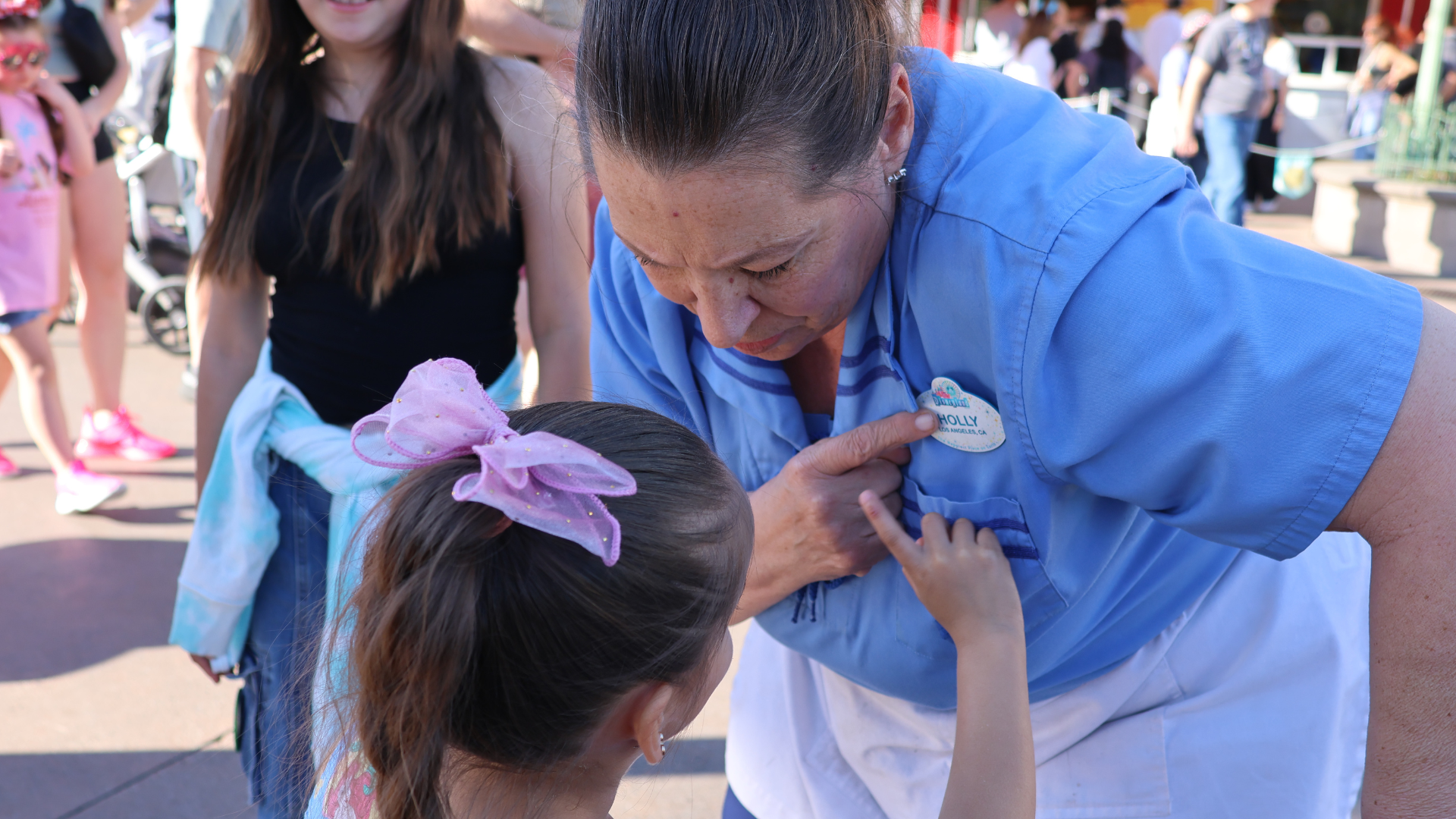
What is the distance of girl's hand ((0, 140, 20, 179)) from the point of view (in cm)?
370

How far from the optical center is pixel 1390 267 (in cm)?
799

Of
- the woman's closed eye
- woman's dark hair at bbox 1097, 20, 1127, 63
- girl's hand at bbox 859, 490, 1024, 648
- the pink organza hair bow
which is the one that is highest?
the woman's closed eye

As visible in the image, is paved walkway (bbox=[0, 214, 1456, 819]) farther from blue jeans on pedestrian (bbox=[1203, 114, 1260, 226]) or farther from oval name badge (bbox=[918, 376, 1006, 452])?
blue jeans on pedestrian (bbox=[1203, 114, 1260, 226])

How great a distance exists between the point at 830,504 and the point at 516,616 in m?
0.42

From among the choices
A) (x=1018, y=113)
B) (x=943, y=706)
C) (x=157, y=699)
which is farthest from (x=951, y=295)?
(x=157, y=699)

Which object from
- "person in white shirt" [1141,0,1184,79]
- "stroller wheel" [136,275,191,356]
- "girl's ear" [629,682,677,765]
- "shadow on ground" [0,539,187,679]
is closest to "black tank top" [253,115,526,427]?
"girl's ear" [629,682,677,765]

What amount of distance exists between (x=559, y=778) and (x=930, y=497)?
1.65 ft

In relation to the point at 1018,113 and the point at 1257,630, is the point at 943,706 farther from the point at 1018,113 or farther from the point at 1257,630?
the point at 1018,113

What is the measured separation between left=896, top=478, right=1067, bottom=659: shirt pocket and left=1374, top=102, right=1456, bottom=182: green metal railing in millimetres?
8172

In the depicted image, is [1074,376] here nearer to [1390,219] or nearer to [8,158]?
[8,158]

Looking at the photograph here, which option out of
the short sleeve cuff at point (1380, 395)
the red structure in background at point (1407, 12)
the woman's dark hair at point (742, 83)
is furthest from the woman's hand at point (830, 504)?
the red structure in background at point (1407, 12)

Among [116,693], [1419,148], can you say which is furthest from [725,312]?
[1419,148]

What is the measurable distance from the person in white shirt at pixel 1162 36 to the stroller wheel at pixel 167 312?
7921 millimetres

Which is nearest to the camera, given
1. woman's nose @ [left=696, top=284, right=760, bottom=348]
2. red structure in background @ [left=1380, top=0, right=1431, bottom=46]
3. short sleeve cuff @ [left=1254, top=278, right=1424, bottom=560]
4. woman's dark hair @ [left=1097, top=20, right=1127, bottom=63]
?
short sleeve cuff @ [left=1254, top=278, right=1424, bottom=560]
